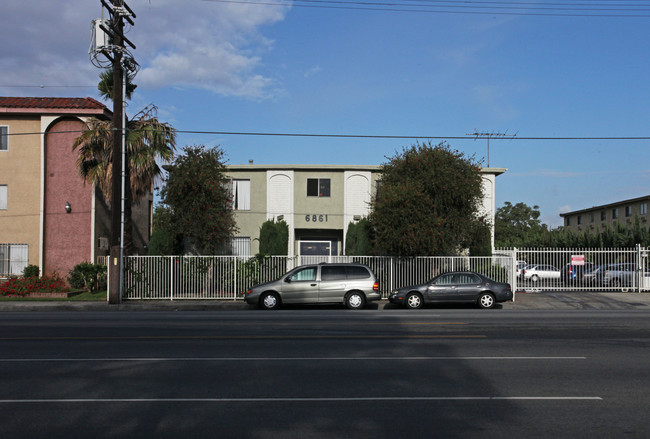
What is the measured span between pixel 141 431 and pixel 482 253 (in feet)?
74.6

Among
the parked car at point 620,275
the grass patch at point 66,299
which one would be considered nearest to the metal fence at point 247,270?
the parked car at point 620,275

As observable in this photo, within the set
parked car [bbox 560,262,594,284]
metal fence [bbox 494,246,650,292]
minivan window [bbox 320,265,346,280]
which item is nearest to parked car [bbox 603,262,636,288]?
metal fence [bbox 494,246,650,292]

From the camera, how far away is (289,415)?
244 inches

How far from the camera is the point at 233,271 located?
77.7 feet

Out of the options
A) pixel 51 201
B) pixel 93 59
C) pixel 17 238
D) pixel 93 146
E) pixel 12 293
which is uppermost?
pixel 93 59

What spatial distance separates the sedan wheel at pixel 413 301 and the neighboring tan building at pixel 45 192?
13.9 metres

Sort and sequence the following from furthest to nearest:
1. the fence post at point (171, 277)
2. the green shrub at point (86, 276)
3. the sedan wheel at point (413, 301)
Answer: the green shrub at point (86, 276) → the fence post at point (171, 277) → the sedan wheel at point (413, 301)

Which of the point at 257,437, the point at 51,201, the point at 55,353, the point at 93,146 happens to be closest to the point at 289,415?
the point at 257,437

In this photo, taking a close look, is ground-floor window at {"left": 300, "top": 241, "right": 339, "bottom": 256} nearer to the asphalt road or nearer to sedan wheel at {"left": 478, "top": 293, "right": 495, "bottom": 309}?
sedan wheel at {"left": 478, "top": 293, "right": 495, "bottom": 309}

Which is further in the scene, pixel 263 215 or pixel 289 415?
pixel 263 215

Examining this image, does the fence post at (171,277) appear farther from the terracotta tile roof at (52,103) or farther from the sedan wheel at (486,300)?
the sedan wheel at (486,300)

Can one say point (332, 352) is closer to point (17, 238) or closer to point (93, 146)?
point (93, 146)

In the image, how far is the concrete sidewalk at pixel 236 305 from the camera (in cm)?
2122

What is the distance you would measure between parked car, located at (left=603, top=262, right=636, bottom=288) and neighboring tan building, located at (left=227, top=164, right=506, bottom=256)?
673 cm
